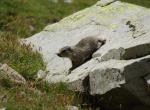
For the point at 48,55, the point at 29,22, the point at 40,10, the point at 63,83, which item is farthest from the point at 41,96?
the point at 40,10

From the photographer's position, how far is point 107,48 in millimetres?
18516

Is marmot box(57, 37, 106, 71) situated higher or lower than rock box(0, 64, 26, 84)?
lower

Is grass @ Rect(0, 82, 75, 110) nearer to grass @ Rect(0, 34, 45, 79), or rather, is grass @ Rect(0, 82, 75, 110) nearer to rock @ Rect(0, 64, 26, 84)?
rock @ Rect(0, 64, 26, 84)

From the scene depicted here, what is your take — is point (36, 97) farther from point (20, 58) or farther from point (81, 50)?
point (81, 50)

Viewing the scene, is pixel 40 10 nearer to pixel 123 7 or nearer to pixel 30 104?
pixel 123 7

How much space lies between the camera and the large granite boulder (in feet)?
51.1

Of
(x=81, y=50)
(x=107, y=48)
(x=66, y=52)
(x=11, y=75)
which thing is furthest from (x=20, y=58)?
(x=107, y=48)

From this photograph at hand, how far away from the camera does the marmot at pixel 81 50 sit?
19.3 m

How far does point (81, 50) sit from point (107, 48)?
1460 mm

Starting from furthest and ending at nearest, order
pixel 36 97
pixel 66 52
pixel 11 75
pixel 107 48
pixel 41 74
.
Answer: pixel 66 52, pixel 107 48, pixel 41 74, pixel 11 75, pixel 36 97

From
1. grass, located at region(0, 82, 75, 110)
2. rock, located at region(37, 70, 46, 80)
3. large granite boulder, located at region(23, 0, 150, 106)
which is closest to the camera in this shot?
grass, located at region(0, 82, 75, 110)

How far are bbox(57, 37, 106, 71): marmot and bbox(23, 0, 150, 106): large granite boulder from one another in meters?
0.47

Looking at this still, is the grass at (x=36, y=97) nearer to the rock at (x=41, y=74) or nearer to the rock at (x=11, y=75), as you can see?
the rock at (x=11, y=75)

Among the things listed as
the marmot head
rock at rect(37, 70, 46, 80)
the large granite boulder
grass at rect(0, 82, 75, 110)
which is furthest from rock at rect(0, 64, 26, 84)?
the marmot head
